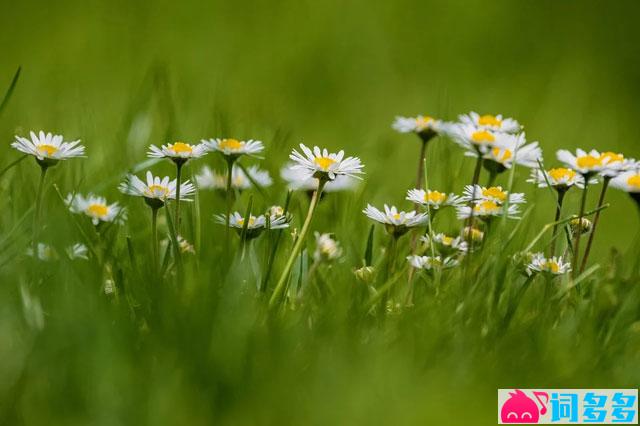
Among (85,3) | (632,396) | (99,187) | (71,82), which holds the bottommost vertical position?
(632,396)

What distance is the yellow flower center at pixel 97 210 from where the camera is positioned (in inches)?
59.3

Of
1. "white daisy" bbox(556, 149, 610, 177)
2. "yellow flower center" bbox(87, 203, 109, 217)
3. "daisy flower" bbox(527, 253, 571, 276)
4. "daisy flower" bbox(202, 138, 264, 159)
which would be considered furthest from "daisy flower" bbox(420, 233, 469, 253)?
"yellow flower center" bbox(87, 203, 109, 217)

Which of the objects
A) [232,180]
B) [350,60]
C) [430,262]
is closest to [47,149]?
[232,180]

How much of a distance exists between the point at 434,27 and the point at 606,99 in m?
0.82

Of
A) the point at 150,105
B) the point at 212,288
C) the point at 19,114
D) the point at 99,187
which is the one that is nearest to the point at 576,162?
the point at 212,288

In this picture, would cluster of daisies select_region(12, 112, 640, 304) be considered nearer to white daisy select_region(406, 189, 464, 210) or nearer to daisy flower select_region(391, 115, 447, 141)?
white daisy select_region(406, 189, 464, 210)

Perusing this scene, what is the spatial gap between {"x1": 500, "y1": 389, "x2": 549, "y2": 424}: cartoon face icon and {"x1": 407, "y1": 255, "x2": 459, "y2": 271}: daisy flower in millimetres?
281

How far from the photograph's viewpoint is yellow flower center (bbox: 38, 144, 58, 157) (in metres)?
1.37

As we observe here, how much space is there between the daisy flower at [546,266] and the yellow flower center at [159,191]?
62cm

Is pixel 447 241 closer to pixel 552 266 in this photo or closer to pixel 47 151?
pixel 552 266

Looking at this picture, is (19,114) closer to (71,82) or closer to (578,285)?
(71,82)

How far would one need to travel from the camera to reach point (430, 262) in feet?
4.70

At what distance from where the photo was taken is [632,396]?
Answer: 3.96 ft

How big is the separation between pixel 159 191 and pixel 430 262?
0.46m
